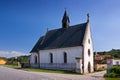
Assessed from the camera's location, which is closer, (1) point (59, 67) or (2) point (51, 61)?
(1) point (59, 67)

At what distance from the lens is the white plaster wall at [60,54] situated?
39.3 m

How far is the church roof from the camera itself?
40.5m

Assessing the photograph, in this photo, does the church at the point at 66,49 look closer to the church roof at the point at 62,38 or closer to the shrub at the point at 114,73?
the church roof at the point at 62,38

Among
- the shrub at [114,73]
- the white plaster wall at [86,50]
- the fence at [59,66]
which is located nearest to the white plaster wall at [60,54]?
the fence at [59,66]

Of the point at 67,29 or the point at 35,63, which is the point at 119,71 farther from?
the point at 35,63

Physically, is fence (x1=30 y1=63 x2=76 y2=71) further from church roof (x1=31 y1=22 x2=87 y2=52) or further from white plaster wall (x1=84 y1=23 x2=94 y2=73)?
church roof (x1=31 y1=22 x2=87 y2=52)

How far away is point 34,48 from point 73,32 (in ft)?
44.2

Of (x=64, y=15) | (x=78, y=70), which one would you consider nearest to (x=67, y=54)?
(x=78, y=70)

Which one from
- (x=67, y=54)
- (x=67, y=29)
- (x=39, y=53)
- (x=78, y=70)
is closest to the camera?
(x=78, y=70)

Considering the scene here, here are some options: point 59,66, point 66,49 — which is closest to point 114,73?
point 66,49

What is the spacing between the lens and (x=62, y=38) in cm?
4456

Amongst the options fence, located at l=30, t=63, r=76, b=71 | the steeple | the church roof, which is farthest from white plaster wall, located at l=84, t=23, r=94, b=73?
the steeple

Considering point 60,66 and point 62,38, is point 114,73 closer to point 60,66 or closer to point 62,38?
point 60,66

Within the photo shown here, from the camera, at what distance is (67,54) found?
4138 cm
